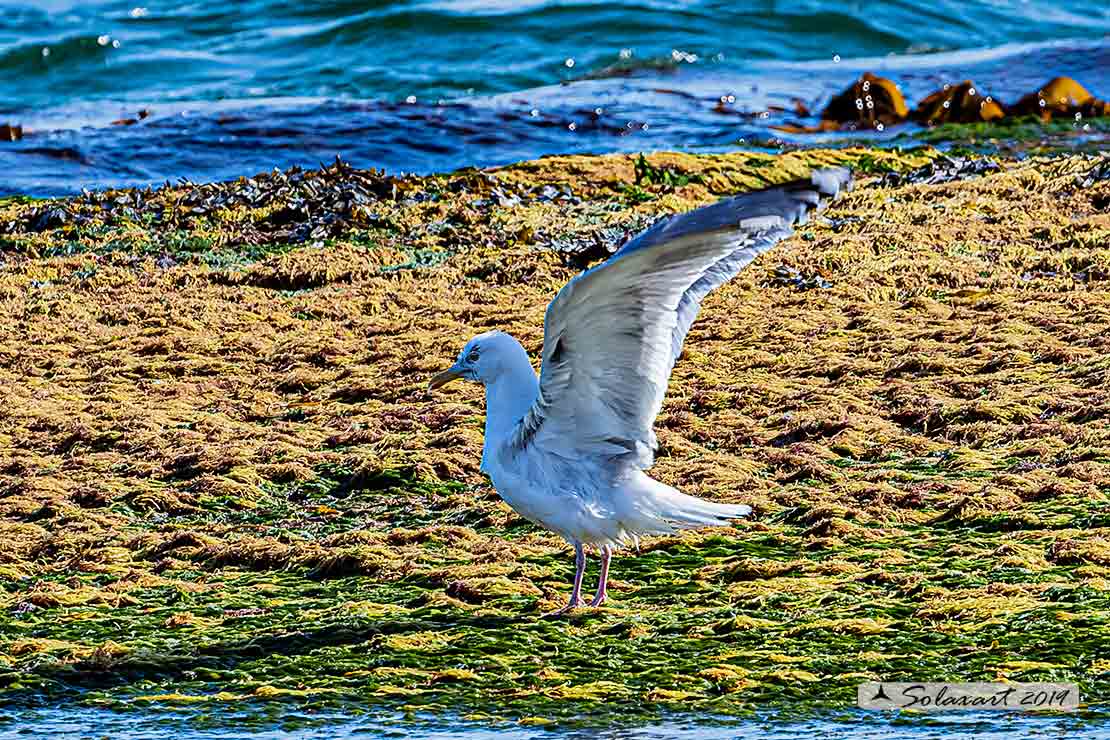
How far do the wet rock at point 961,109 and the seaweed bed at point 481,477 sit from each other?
6.63 metres

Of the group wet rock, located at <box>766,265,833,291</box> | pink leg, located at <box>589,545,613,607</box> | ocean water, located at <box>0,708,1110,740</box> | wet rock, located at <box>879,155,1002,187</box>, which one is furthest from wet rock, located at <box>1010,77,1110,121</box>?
ocean water, located at <box>0,708,1110,740</box>

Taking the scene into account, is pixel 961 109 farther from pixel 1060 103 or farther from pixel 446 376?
pixel 446 376

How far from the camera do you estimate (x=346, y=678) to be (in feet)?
18.1

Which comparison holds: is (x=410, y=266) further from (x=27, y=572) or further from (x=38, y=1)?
(x=38, y=1)

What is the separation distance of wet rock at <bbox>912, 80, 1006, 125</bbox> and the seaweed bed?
21.8 ft

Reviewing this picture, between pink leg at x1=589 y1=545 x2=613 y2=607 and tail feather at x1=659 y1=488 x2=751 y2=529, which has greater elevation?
tail feather at x1=659 y1=488 x2=751 y2=529

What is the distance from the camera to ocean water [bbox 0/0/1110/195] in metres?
19.1

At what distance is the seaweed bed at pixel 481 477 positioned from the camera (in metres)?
5.56

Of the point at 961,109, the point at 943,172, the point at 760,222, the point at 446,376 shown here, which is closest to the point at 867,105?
the point at 961,109

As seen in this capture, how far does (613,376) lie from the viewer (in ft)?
18.3

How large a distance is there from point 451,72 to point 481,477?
62.3 ft

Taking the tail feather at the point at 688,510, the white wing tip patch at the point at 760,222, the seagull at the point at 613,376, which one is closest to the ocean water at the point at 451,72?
the seagull at the point at 613,376

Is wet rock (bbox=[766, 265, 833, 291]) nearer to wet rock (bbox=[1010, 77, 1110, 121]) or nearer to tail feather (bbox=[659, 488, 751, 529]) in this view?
tail feather (bbox=[659, 488, 751, 529])

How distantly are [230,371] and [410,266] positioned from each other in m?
2.68
